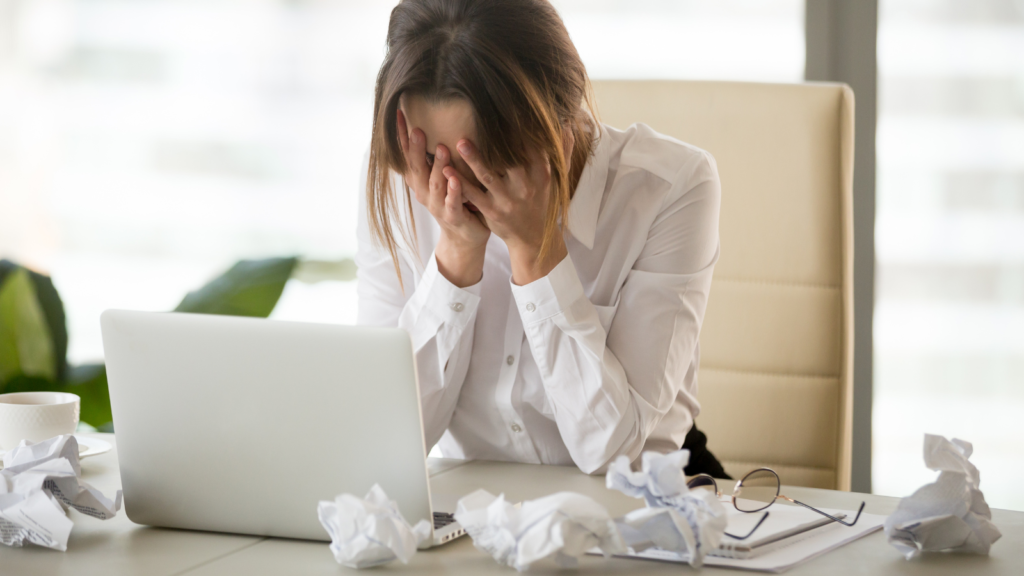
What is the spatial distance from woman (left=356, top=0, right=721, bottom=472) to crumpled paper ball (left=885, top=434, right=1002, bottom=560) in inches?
15.8

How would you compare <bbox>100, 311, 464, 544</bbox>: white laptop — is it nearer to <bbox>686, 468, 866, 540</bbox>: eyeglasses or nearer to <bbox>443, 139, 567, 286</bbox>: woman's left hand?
<bbox>686, 468, 866, 540</bbox>: eyeglasses

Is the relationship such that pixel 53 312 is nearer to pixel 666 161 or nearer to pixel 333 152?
pixel 333 152

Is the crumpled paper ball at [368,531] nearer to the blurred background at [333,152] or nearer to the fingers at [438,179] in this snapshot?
the fingers at [438,179]

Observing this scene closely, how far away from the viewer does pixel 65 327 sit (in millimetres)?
1914

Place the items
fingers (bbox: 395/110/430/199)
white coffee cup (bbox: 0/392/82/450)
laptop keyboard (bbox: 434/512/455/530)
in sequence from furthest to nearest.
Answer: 1. fingers (bbox: 395/110/430/199)
2. white coffee cup (bbox: 0/392/82/450)
3. laptop keyboard (bbox: 434/512/455/530)

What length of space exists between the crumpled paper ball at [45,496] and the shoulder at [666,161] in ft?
2.40

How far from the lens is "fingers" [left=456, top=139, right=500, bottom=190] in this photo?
3.26ft

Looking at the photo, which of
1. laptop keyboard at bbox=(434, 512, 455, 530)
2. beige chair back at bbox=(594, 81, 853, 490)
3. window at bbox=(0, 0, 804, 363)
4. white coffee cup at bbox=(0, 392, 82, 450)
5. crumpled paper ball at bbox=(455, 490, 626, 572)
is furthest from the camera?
window at bbox=(0, 0, 804, 363)

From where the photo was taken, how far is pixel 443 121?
101 centimetres

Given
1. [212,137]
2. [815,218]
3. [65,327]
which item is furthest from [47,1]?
[815,218]

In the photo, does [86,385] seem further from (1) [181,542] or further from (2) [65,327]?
(1) [181,542]

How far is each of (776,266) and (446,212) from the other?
0.61 m

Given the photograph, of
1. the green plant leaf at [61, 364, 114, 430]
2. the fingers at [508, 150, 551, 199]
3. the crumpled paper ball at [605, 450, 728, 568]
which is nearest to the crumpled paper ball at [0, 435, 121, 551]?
the crumpled paper ball at [605, 450, 728, 568]

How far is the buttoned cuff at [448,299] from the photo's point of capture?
1.13 meters
